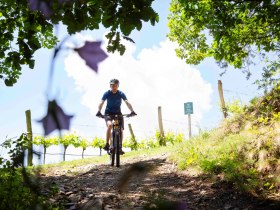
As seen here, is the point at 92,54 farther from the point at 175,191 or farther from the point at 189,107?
the point at 189,107

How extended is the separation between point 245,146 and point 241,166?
39.0 inches

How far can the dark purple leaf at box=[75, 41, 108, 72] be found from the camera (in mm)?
415

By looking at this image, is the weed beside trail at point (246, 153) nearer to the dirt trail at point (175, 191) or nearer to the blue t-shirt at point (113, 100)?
the dirt trail at point (175, 191)

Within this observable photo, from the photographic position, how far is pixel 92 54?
419 mm

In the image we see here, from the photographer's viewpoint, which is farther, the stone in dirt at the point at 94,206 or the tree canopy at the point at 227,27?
the tree canopy at the point at 227,27

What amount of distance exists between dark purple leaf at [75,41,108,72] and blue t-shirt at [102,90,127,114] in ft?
29.0

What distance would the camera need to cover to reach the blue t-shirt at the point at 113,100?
9.32m

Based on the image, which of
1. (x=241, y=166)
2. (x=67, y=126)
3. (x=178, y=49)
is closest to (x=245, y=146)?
(x=241, y=166)

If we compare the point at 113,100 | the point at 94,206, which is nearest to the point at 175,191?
the point at 113,100

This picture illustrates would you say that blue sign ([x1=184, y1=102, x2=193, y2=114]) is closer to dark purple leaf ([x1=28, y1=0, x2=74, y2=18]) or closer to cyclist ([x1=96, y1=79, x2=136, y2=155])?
cyclist ([x1=96, y1=79, x2=136, y2=155])

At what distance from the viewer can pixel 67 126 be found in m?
0.39

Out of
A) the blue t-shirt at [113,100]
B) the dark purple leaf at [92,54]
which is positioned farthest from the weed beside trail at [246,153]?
the dark purple leaf at [92,54]

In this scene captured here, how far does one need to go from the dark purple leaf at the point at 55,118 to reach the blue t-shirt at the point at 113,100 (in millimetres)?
8874

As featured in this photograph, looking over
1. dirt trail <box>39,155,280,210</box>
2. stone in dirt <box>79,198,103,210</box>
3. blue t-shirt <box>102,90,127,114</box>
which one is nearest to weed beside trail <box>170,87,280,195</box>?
dirt trail <box>39,155,280,210</box>
